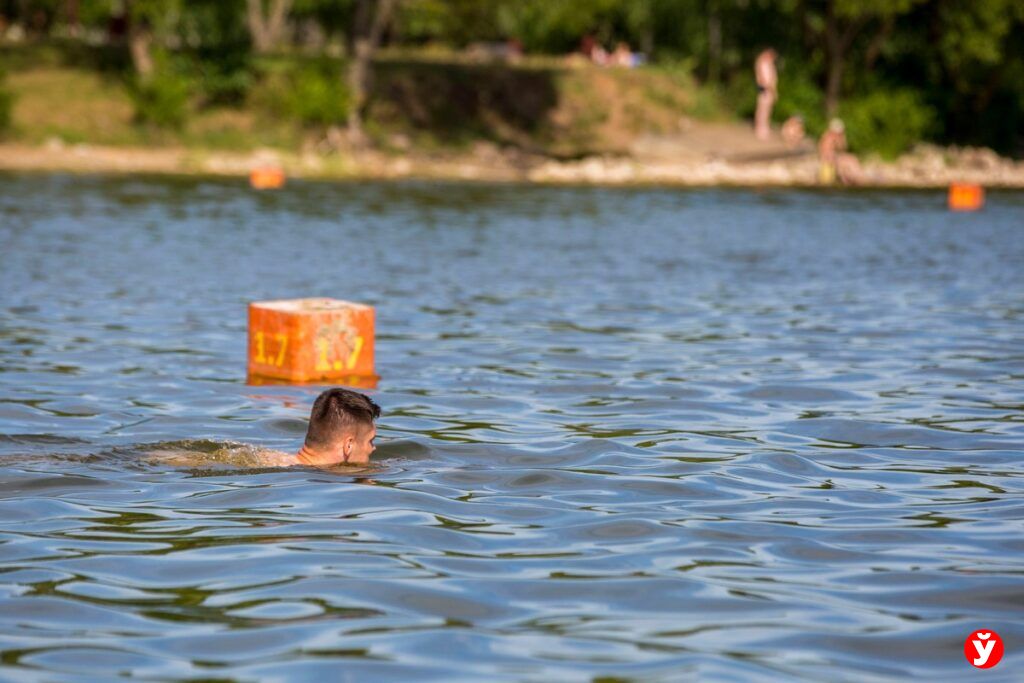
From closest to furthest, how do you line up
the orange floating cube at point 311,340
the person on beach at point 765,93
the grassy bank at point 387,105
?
the orange floating cube at point 311,340
the grassy bank at point 387,105
the person on beach at point 765,93

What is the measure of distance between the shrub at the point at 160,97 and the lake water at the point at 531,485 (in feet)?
90.4

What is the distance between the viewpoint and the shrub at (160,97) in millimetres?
48812

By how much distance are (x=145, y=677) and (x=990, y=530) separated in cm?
445

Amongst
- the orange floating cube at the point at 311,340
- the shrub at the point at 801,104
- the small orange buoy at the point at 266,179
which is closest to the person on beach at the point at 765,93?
the shrub at the point at 801,104

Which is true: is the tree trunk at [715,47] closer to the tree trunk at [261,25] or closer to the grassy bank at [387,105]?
the grassy bank at [387,105]

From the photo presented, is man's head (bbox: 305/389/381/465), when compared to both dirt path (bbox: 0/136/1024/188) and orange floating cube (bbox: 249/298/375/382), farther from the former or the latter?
dirt path (bbox: 0/136/1024/188)

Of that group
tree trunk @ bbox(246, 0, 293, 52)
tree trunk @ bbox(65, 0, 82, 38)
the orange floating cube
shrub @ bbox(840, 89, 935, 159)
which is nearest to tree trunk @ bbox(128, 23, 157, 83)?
tree trunk @ bbox(246, 0, 293, 52)

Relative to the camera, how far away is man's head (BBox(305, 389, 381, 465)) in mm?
9414

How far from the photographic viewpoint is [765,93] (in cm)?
5341

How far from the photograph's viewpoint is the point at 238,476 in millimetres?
9281

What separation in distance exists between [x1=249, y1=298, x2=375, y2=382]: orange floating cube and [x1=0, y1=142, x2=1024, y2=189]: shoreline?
103 feet

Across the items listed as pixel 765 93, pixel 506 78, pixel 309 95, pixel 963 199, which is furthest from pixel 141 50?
pixel 963 199

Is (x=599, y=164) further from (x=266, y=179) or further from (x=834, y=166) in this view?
(x=266, y=179)

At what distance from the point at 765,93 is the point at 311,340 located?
42253 mm
